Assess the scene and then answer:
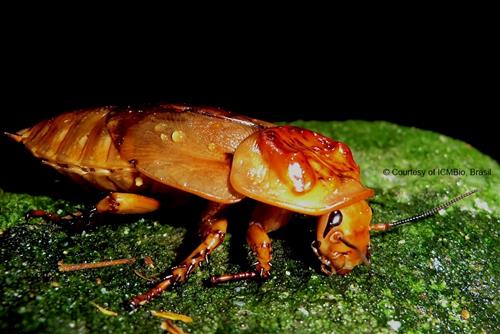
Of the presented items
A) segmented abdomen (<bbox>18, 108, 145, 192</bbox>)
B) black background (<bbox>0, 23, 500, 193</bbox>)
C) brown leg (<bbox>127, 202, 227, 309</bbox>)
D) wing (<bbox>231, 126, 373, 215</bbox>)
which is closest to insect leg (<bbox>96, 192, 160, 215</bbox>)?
segmented abdomen (<bbox>18, 108, 145, 192</bbox>)

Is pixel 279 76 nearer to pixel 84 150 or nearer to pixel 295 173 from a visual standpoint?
pixel 84 150

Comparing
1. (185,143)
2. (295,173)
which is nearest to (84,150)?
(185,143)

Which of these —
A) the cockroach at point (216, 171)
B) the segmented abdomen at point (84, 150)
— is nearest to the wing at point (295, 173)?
the cockroach at point (216, 171)

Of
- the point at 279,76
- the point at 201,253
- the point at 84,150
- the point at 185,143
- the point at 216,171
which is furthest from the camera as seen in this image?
the point at 279,76

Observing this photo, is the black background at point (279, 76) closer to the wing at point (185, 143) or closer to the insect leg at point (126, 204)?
the wing at point (185, 143)

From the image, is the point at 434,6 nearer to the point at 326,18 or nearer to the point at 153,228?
the point at 326,18

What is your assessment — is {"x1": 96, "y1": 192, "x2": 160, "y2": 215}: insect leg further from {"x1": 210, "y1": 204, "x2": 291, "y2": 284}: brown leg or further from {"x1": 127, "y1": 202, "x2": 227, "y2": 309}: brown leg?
{"x1": 210, "y1": 204, "x2": 291, "y2": 284}: brown leg
